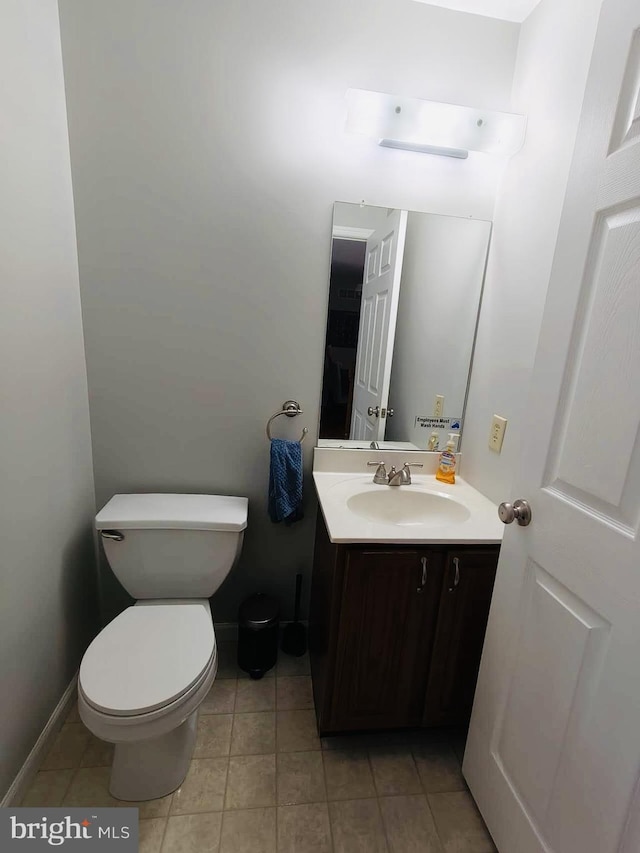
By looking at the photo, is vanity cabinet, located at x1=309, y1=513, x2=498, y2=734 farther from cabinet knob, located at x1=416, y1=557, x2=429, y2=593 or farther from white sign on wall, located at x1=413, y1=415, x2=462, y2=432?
white sign on wall, located at x1=413, y1=415, x2=462, y2=432

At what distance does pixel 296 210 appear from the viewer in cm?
146

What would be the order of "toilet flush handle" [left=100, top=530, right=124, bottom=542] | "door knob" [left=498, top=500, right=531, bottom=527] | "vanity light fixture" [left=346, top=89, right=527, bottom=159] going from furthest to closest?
"toilet flush handle" [left=100, top=530, right=124, bottom=542] < "vanity light fixture" [left=346, top=89, right=527, bottom=159] < "door knob" [left=498, top=500, right=531, bottom=527]

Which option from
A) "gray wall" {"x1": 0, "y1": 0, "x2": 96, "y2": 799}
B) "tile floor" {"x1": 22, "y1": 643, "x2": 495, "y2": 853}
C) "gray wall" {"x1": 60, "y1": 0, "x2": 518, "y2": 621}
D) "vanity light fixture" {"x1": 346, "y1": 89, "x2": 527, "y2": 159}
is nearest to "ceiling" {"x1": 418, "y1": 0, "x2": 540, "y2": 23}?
"gray wall" {"x1": 60, "y1": 0, "x2": 518, "y2": 621}

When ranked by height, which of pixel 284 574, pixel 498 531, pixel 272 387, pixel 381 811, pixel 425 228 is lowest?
pixel 381 811

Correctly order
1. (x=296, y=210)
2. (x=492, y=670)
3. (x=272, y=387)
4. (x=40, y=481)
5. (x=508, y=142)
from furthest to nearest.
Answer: (x=272, y=387)
(x=296, y=210)
(x=508, y=142)
(x=40, y=481)
(x=492, y=670)

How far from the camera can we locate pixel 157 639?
1.26 m

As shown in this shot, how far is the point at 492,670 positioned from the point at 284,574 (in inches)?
36.9

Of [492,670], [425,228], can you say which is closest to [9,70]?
[425,228]

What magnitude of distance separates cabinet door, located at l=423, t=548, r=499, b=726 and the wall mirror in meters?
0.59

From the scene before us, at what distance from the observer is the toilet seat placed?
1.06 metres

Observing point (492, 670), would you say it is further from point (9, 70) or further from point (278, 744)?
point (9, 70)

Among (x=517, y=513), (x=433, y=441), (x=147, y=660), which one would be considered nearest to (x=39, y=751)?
(x=147, y=660)

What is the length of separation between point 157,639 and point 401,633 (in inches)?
30.1

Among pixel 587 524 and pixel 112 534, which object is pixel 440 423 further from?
pixel 112 534
